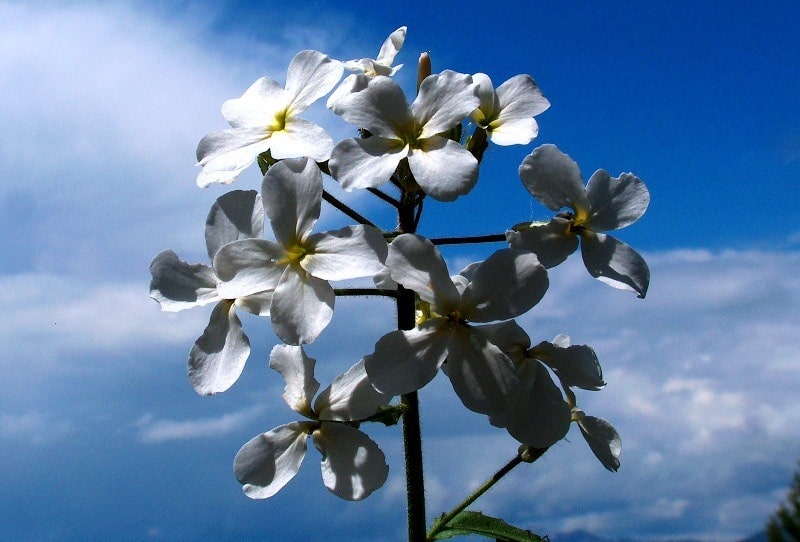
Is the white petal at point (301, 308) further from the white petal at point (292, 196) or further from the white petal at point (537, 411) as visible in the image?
the white petal at point (537, 411)

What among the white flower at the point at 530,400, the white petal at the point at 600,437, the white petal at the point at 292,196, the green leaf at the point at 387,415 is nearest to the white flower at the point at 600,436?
the white petal at the point at 600,437

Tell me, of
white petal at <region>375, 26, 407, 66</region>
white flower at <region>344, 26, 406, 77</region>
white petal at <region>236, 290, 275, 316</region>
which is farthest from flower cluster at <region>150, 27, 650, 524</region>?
white petal at <region>375, 26, 407, 66</region>

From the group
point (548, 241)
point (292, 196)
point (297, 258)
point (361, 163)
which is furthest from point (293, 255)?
point (548, 241)

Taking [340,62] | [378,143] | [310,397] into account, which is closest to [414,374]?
[310,397]

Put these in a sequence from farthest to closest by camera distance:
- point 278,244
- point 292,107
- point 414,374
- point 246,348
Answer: point 292,107
point 246,348
point 278,244
point 414,374

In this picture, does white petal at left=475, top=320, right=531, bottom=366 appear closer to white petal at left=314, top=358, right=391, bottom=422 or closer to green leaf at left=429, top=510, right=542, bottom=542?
white petal at left=314, top=358, right=391, bottom=422

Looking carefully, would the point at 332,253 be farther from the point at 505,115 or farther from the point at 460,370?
the point at 505,115
